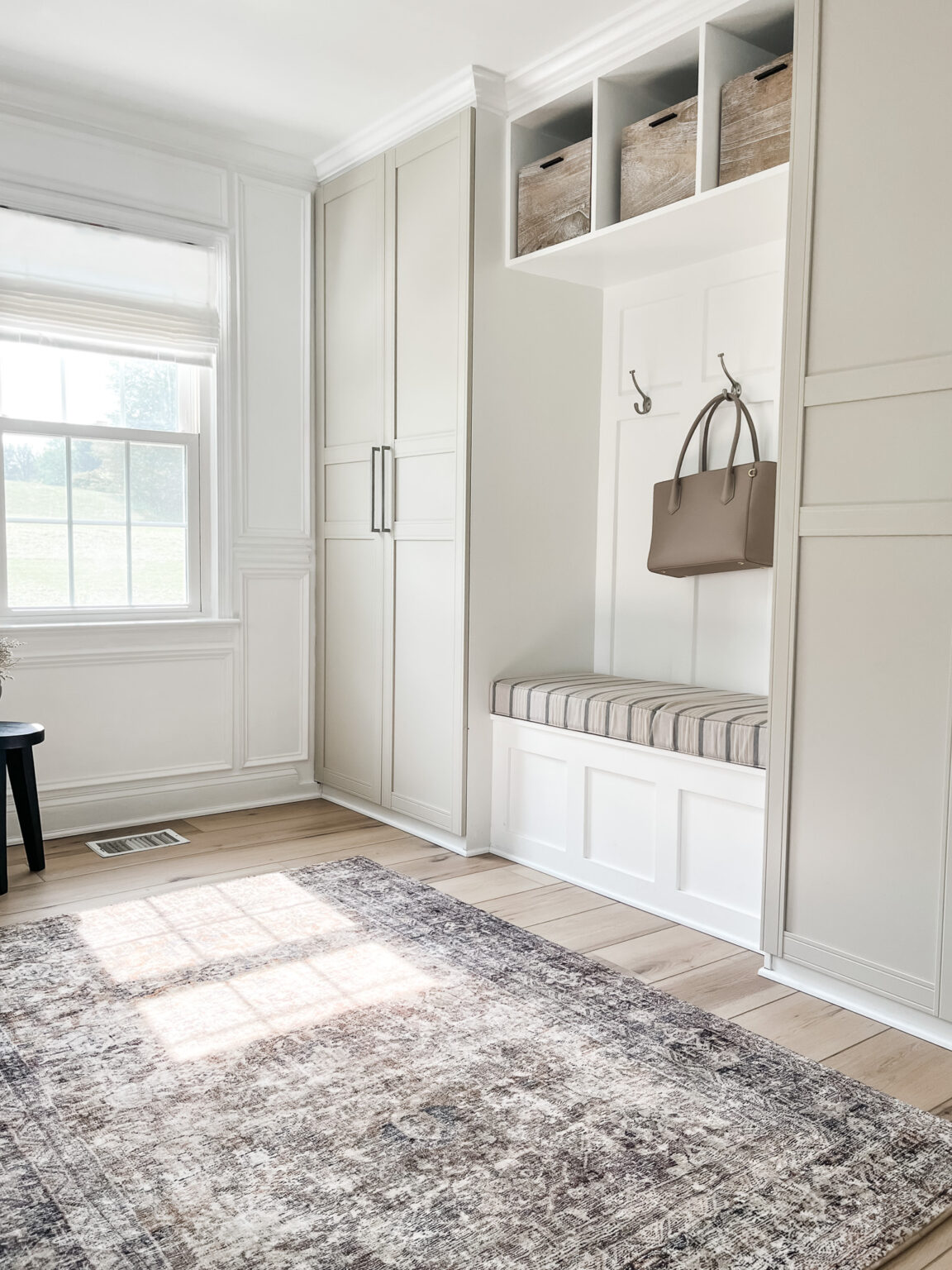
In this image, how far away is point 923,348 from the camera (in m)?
2.18

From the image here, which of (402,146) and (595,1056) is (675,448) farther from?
(595,1056)

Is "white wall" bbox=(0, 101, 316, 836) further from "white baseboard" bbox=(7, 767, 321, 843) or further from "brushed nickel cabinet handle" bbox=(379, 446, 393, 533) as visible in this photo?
"brushed nickel cabinet handle" bbox=(379, 446, 393, 533)

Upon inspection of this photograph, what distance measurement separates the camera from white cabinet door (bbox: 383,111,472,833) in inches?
136

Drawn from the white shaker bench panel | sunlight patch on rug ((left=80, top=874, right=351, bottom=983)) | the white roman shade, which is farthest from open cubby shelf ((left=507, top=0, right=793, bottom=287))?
sunlight patch on rug ((left=80, top=874, right=351, bottom=983))

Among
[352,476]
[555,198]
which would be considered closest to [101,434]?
[352,476]

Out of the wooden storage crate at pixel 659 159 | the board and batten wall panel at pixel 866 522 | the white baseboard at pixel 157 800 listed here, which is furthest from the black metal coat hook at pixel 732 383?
the white baseboard at pixel 157 800

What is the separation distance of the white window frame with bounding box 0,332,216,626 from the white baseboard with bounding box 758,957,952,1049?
2.57 m

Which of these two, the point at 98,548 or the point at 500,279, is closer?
the point at 500,279

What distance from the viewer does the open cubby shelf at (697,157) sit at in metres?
2.75

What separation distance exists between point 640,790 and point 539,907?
0.47 m

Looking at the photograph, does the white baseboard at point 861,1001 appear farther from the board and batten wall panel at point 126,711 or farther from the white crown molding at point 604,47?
the white crown molding at point 604,47

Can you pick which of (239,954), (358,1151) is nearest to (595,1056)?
→ (358,1151)

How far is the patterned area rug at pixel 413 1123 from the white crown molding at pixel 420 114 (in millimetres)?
2699

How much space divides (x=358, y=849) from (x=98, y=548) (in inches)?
58.3
